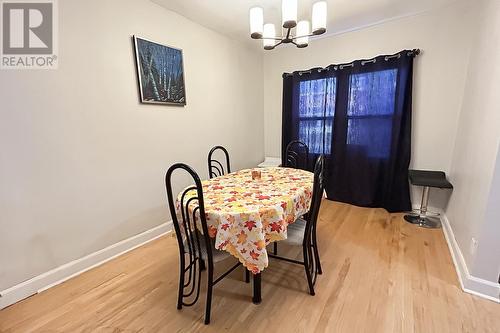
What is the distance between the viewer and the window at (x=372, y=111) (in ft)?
9.57

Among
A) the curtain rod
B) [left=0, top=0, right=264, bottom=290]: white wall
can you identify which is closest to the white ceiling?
[left=0, top=0, right=264, bottom=290]: white wall

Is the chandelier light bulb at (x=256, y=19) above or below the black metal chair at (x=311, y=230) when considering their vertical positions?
above

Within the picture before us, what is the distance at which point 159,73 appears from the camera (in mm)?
2332

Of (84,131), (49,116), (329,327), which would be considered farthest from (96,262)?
(329,327)

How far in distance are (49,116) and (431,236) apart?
355 cm

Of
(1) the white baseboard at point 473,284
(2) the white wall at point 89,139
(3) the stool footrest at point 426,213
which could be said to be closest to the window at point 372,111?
(3) the stool footrest at point 426,213

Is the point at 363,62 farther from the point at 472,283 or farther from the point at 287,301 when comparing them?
the point at 287,301

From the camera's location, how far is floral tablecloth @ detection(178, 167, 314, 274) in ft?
4.25

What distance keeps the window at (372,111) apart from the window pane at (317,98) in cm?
26

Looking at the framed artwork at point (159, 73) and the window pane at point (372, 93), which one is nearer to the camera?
the framed artwork at point (159, 73)

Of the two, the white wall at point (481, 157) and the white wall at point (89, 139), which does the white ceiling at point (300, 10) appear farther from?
the white wall at point (481, 157)

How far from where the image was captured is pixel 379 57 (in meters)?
2.89

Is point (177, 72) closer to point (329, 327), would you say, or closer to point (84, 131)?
point (84, 131)

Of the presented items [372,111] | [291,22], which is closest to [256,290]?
[291,22]
